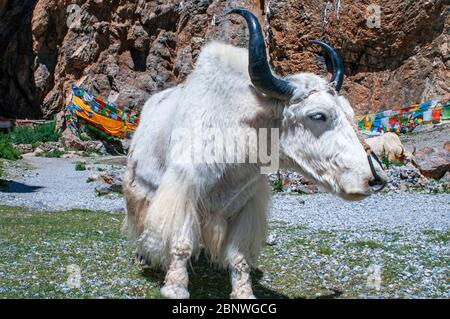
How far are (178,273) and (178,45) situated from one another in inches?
1081

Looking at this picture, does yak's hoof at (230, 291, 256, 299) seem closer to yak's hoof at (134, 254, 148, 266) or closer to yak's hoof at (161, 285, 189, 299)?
yak's hoof at (161, 285, 189, 299)

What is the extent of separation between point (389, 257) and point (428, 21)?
63.6 ft

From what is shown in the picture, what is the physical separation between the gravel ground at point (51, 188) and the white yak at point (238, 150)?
20.9ft

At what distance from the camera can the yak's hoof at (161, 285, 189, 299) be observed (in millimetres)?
3176

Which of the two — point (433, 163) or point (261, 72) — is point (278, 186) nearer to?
point (433, 163)

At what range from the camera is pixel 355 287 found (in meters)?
4.03

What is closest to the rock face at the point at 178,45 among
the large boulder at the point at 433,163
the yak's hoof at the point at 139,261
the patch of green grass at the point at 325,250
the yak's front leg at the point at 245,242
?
the large boulder at the point at 433,163

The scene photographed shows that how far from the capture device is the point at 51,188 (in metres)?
13.2

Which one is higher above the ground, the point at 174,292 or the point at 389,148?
the point at 389,148

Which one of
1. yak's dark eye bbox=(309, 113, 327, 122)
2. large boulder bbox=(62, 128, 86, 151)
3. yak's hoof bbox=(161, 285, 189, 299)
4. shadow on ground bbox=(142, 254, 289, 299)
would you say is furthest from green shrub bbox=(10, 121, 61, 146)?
yak's dark eye bbox=(309, 113, 327, 122)

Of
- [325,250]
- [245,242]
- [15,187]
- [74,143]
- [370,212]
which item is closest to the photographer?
[245,242]

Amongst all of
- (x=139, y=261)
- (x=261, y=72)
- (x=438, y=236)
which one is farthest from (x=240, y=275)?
(x=438, y=236)

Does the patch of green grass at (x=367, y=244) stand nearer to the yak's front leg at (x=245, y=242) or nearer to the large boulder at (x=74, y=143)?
the yak's front leg at (x=245, y=242)
